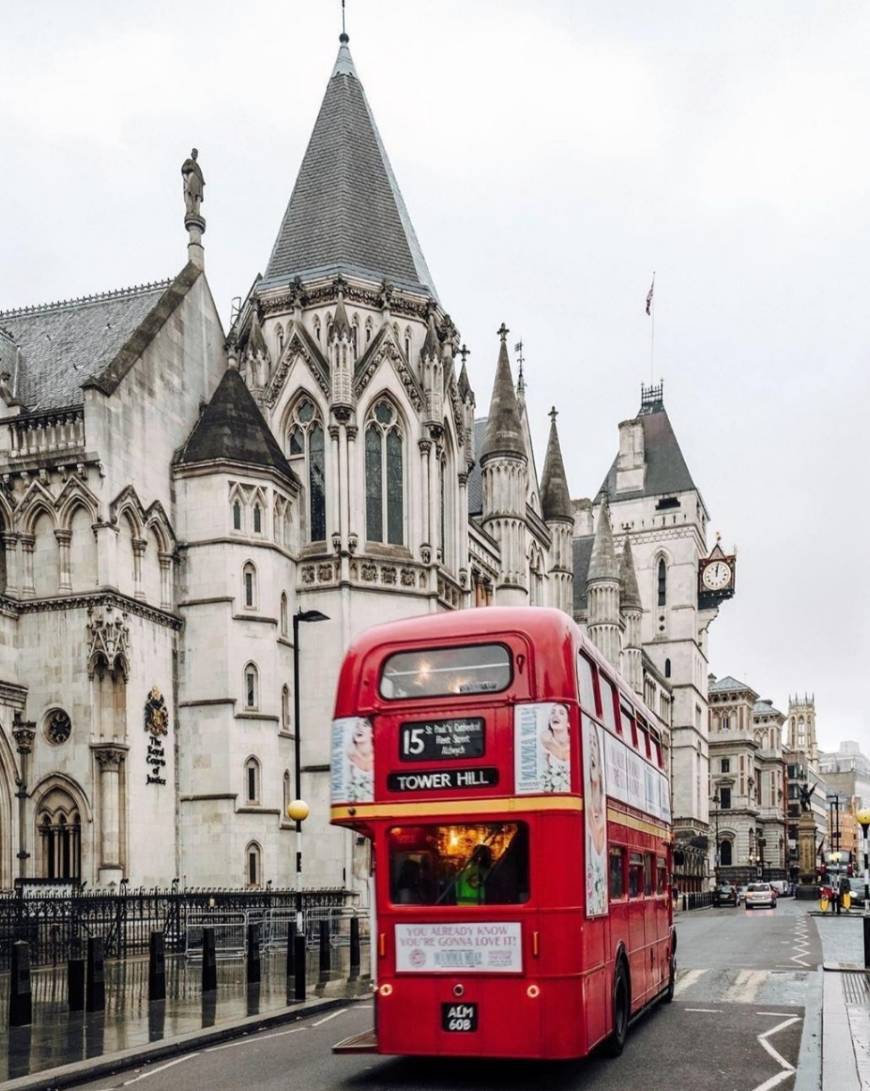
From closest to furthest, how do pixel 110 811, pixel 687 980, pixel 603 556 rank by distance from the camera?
1. pixel 687 980
2. pixel 110 811
3. pixel 603 556

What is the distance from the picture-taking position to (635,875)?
582 inches

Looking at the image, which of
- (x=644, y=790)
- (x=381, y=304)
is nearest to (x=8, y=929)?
(x=644, y=790)

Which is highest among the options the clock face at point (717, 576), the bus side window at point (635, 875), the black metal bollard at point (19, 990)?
the clock face at point (717, 576)

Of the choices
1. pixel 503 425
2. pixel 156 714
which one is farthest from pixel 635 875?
pixel 503 425

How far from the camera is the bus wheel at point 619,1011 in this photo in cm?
1283

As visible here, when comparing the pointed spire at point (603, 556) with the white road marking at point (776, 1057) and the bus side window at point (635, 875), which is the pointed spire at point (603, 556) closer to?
the white road marking at point (776, 1057)

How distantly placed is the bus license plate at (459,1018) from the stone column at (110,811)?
20.8m

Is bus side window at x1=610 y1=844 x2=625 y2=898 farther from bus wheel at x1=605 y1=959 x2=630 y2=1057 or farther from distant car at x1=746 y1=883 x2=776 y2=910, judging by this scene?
distant car at x1=746 y1=883 x2=776 y2=910

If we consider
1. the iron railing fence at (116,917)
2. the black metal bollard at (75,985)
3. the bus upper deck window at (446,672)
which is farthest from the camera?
the iron railing fence at (116,917)

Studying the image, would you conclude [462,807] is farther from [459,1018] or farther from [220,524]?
[220,524]

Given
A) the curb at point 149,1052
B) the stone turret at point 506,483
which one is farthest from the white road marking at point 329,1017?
the stone turret at point 506,483

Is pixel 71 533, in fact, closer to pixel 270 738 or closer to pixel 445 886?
pixel 270 738

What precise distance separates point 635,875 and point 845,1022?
2.86 meters

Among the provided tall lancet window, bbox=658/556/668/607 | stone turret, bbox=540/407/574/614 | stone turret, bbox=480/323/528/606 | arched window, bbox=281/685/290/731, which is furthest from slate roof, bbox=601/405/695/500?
arched window, bbox=281/685/290/731
